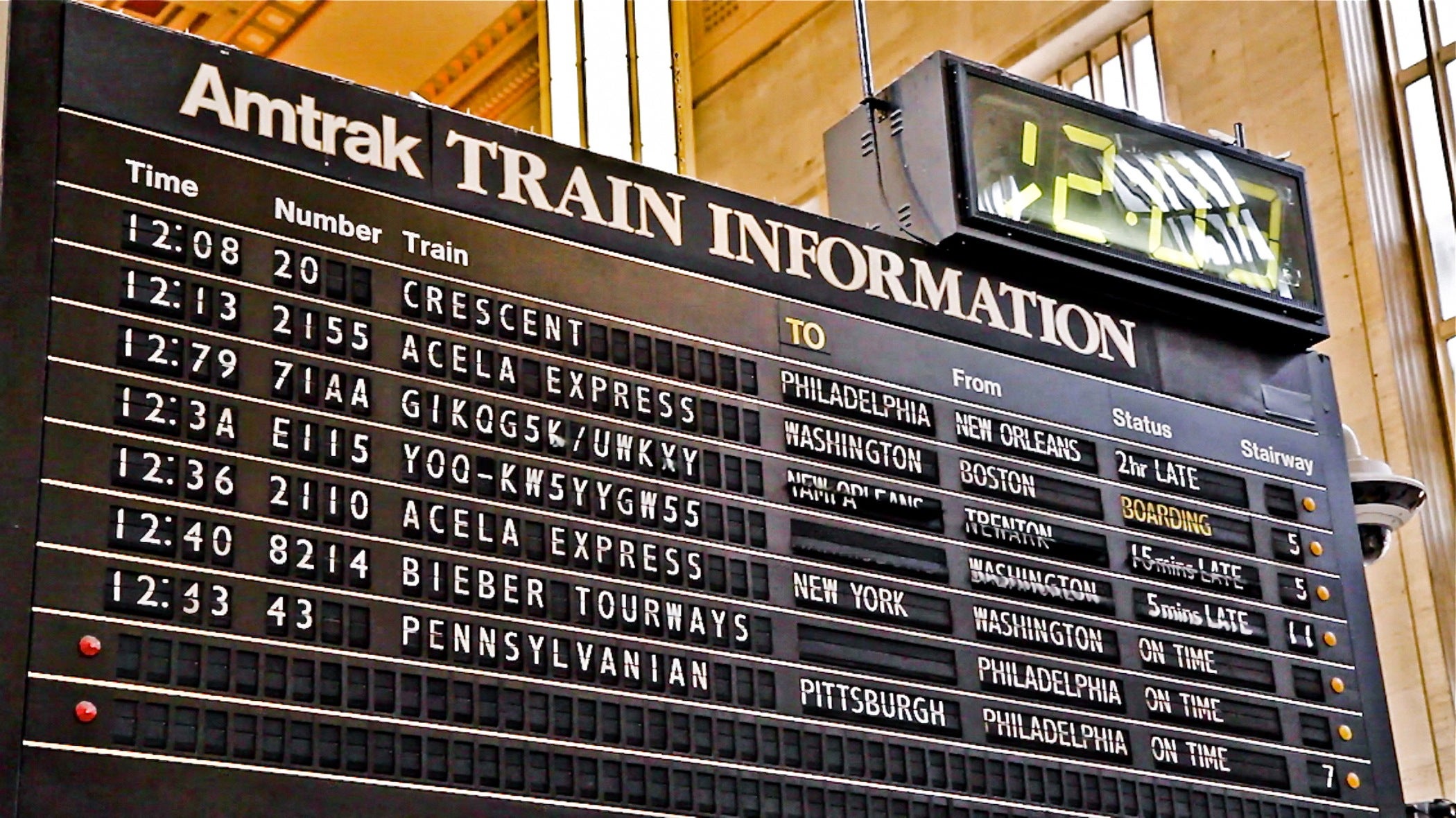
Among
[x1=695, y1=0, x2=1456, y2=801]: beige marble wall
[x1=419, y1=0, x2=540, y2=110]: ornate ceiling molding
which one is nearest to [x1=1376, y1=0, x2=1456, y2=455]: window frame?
[x1=695, y1=0, x2=1456, y2=801]: beige marble wall

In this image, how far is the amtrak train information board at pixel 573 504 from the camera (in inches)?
241

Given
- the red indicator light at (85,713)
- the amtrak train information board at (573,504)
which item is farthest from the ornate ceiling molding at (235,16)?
the red indicator light at (85,713)

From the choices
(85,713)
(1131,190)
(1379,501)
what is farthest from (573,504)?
(1379,501)

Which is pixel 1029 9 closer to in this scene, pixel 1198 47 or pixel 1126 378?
pixel 1198 47

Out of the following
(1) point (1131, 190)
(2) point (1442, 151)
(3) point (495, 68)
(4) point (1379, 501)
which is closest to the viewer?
(1) point (1131, 190)

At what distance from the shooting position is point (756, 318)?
784 cm

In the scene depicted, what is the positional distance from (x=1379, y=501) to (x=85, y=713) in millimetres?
6247

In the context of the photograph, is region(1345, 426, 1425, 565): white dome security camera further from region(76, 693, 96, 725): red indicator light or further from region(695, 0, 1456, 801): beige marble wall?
region(695, 0, 1456, 801): beige marble wall

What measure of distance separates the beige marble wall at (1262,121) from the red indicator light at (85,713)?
12.1m

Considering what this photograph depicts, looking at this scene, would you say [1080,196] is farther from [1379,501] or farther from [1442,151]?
[1442,151]

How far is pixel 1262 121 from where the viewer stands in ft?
59.8

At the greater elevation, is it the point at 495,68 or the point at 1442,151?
the point at 495,68

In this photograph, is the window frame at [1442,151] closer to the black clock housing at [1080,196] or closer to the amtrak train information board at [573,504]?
the black clock housing at [1080,196]

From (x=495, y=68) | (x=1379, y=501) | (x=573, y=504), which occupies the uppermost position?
(x=495, y=68)
